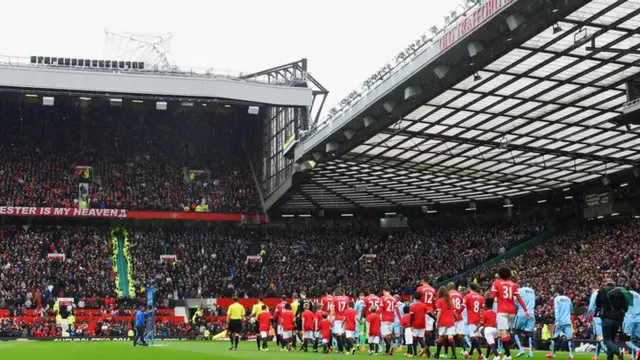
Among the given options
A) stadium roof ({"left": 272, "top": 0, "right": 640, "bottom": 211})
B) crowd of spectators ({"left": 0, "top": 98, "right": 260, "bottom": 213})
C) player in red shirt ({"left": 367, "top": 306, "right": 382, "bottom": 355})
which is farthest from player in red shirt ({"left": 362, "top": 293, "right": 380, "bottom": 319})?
crowd of spectators ({"left": 0, "top": 98, "right": 260, "bottom": 213})

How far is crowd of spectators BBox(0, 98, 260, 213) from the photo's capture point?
58.3 metres

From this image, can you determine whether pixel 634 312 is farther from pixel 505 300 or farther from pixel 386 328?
pixel 386 328

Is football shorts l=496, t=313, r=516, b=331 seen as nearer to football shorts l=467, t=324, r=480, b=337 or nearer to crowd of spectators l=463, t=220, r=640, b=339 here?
football shorts l=467, t=324, r=480, b=337

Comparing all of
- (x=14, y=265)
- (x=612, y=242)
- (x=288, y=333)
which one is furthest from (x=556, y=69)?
(x=14, y=265)

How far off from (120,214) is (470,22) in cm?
3591

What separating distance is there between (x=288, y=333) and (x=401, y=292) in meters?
26.2

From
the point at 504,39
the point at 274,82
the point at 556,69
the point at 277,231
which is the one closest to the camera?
the point at 504,39

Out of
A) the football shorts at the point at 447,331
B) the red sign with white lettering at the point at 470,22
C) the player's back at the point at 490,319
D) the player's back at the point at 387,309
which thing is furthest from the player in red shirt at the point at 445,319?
the red sign with white lettering at the point at 470,22

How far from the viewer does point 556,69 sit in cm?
3047

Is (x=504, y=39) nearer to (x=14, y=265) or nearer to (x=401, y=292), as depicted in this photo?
(x=401, y=292)

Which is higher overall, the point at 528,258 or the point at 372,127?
the point at 372,127

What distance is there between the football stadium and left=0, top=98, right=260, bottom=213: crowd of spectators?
6.2 inches

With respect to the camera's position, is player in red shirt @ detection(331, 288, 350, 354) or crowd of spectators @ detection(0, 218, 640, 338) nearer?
player in red shirt @ detection(331, 288, 350, 354)

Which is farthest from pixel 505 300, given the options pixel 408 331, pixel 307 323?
pixel 307 323
